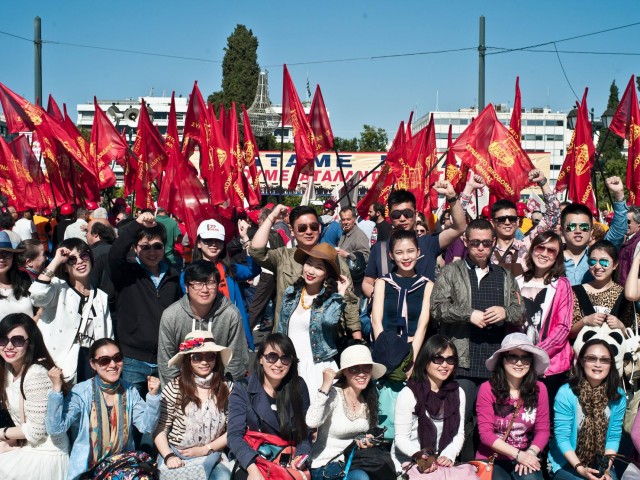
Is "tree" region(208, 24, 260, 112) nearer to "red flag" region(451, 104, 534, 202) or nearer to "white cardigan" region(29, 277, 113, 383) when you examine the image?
"red flag" region(451, 104, 534, 202)

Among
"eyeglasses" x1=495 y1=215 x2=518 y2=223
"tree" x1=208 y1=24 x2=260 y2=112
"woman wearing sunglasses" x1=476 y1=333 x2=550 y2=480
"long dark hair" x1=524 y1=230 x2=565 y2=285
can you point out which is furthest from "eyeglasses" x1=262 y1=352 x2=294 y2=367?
"tree" x1=208 y1=24 x2=260 y2=112

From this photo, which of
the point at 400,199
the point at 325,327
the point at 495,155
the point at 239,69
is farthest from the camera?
the point at 239,69

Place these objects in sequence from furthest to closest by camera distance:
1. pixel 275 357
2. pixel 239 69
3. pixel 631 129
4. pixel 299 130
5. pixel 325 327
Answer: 1. pixel 239 69
2. pixel 299 130
3. pixel 631 129
4. pixel 325 327
5. pixel 275 357

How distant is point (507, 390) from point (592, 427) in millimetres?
608

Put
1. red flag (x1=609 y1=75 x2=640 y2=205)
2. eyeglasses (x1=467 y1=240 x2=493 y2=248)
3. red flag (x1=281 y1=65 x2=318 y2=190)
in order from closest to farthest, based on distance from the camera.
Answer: eyeglasses (x1=467 y1=240 x2=493 y2=248) < red flag (x1=609 y1=75 x2=640 y2=205) < red flag (x1=281 y1=65 x2=318 y2=190)

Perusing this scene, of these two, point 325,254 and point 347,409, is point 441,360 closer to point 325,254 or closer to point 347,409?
point 347,409

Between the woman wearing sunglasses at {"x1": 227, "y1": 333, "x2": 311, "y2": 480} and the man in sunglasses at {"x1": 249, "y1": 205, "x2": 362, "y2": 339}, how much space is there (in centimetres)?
88

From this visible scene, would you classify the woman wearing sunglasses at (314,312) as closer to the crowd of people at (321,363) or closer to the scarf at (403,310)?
the crowd of people at (321,363)

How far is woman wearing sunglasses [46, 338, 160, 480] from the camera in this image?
509 centimetres

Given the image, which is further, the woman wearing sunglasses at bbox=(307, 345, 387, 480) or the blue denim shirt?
the woman wearing sunglasses at bbox=(307, 345, 387, 480)

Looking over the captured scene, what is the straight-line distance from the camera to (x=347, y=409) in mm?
5367

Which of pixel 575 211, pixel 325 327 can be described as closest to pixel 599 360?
pixel 575 211

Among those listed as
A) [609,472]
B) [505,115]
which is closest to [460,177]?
[609,472]

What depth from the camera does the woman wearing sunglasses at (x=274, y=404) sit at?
5180mm
